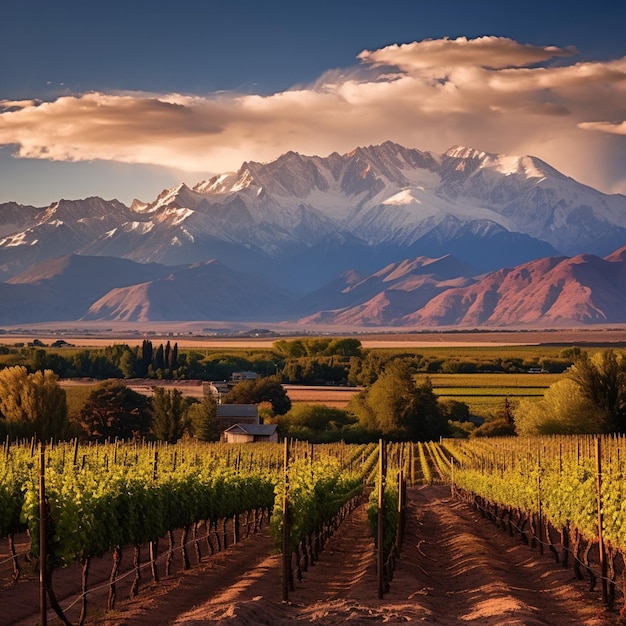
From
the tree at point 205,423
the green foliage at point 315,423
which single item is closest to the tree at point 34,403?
the tree at point 205,423

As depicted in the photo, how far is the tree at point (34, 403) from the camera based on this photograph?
213 ft

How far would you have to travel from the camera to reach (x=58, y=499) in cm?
1969

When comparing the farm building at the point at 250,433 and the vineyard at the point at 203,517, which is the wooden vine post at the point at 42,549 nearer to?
the vineyard at the point at 203,517

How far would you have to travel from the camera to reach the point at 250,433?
84.1 metres

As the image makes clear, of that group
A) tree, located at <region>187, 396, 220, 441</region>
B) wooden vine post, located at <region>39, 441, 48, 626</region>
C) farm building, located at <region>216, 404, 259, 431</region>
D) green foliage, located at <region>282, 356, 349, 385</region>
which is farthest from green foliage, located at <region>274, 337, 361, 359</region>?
wooden vine post, located at <region>39, 441, 48, 626</region>

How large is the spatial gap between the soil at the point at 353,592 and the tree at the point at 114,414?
45.2m

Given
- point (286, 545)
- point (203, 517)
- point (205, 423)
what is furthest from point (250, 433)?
point (286, 545)

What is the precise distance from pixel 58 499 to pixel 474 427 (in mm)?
80709

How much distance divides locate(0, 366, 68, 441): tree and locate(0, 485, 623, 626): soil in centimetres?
3159

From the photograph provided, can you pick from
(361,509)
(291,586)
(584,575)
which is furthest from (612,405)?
(291,586)

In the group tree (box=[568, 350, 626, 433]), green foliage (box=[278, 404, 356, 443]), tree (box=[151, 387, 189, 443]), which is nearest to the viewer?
tree (box=[568, 350, 626, 433])

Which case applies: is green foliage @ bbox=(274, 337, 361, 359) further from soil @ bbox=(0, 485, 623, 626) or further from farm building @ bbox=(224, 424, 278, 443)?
soil @ bbox=(0, 485, 623, 626)

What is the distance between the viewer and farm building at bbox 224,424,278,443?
8319cm

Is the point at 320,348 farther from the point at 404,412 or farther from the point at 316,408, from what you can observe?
the point at 404,412
